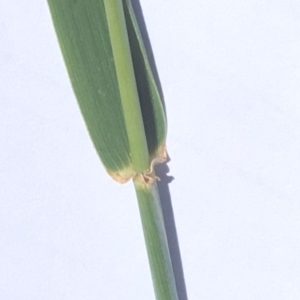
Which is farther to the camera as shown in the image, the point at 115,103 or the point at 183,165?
the point at 183,165

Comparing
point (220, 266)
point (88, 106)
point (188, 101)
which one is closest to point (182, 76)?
point (188, 101)

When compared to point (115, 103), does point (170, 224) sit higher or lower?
lower

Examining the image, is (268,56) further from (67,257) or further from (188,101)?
(67,257)

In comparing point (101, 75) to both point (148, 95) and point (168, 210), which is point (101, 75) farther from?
point (168, 210)

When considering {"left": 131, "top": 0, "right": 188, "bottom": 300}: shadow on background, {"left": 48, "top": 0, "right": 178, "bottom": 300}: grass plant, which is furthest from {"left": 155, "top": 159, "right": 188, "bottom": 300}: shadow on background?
{"left": 48, "top": 0, "right": 178, "bottom": 300}: grass plant

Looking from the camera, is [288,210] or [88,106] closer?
[88,106]

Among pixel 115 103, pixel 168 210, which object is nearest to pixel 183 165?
pixel 168 210

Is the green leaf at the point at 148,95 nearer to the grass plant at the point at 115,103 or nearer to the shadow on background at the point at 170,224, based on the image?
the grass plant at the point at 115,103
